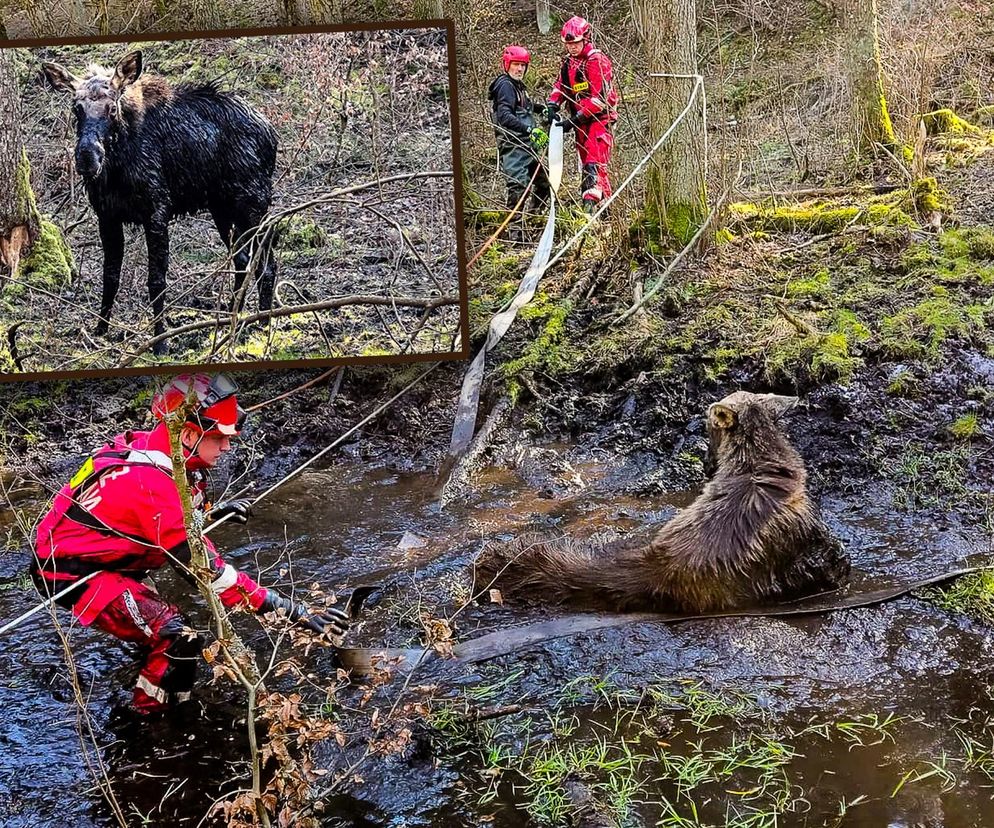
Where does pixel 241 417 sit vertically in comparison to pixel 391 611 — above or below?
above

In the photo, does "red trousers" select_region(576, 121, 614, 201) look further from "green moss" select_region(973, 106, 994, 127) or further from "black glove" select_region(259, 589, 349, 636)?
"black glove" select_region(259, 589, 349, 636)

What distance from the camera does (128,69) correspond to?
4125 mm

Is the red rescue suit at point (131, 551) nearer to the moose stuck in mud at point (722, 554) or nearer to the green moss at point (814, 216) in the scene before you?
the moose stuck in mud at point (722, 554)

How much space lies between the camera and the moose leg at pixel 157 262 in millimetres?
4438

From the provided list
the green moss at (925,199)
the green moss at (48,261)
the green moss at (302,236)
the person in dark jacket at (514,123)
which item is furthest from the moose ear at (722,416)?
the green moss at (925,199)

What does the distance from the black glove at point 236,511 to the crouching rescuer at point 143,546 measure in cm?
23

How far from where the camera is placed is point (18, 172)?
4.47 m

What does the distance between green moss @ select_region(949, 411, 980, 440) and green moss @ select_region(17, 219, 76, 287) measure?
5064 mm

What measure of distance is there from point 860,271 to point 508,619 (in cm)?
452

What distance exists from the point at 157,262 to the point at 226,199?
0.48 meters

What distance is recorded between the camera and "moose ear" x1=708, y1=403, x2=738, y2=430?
438cm

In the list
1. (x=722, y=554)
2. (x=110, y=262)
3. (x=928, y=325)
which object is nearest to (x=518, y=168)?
(x=928, y=325)

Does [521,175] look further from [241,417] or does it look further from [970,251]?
[241,417]

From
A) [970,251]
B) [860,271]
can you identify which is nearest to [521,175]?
[860,271]
